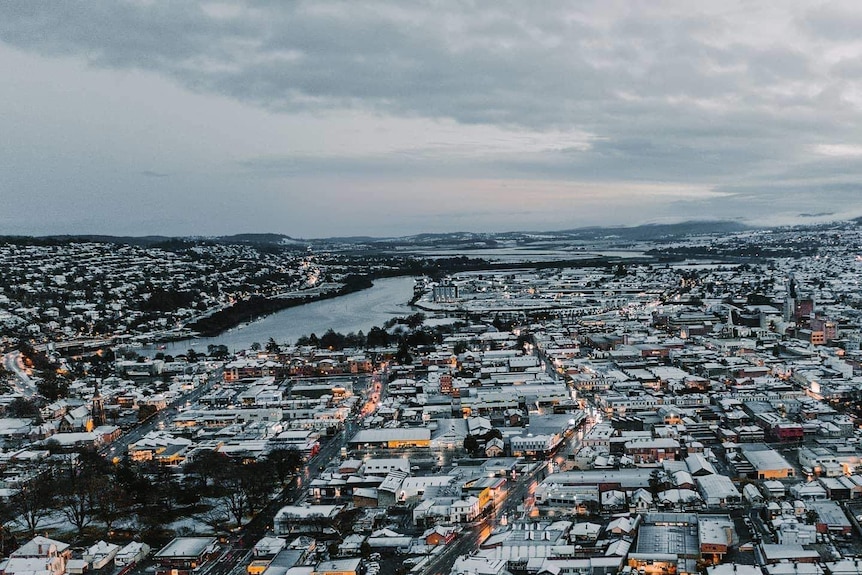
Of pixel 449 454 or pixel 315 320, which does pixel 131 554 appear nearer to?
pixel 449 454

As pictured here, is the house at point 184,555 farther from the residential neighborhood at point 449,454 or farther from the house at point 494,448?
the house at point 494,448

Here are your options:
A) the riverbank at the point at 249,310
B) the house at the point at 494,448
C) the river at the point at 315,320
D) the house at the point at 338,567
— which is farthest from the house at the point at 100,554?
the riverbank at the point at 249,310

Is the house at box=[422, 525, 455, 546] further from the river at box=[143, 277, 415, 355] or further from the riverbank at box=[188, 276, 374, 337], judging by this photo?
the riverbank at box=[188, 276, 374, 337]

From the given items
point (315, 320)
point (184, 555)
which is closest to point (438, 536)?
point (184, 555)

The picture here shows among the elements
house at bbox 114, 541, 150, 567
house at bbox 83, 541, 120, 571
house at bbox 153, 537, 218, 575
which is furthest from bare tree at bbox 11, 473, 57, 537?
house at bbox 153, 537, 218, 575

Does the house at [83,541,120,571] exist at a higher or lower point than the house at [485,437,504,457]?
lower

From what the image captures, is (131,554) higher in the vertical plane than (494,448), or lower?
lower

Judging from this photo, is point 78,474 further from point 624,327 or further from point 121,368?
point 624,327

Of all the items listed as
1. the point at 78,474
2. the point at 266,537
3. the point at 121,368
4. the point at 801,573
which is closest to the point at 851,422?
the point at 801,573
